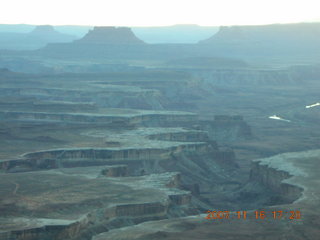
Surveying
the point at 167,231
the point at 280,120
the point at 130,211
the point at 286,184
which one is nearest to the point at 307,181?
the point at 286,184

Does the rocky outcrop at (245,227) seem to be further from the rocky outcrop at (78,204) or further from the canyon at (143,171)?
the rocky outcrop at (78,204)

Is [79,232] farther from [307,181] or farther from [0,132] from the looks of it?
[0,132]

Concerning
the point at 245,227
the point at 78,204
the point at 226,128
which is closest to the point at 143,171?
the point at 78,204

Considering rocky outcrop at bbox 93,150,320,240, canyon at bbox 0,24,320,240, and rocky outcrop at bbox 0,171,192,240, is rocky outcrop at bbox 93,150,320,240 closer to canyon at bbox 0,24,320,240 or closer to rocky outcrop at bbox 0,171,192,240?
canyon at bbox 0,24,320,240

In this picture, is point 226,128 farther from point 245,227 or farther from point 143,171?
point 245,227

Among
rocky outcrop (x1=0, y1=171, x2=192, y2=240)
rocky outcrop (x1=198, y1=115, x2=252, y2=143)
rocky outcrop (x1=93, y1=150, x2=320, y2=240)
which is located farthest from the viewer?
rocky outcrop (x1=198, y1=115, x2=252, y2=143)
